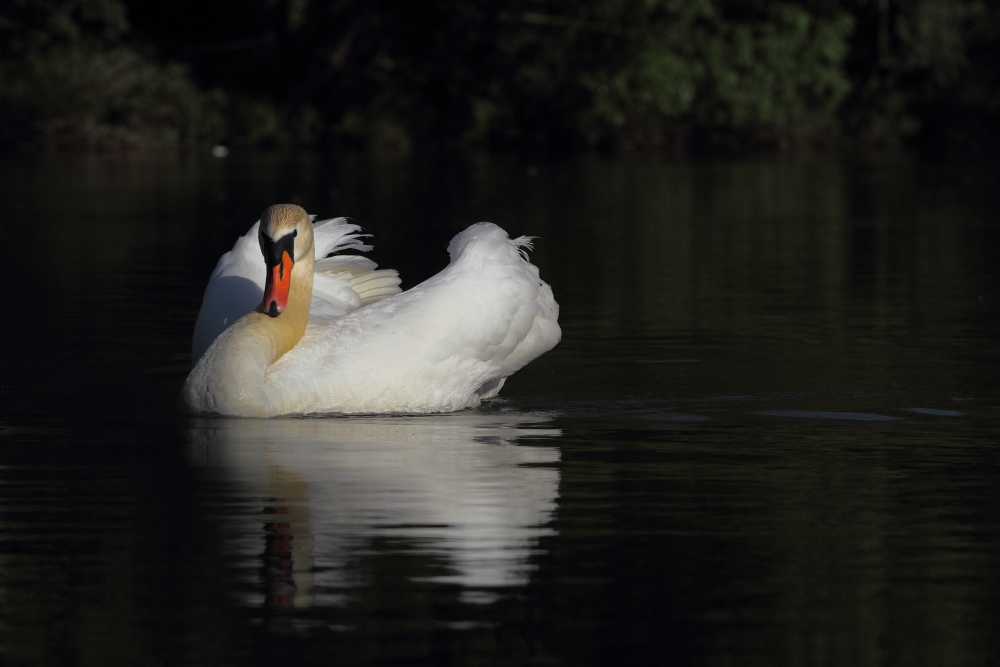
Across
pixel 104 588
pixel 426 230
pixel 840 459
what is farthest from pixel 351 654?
pixel 426 230

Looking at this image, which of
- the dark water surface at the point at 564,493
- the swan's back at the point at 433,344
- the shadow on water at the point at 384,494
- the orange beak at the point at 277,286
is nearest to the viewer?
the dark water surface at the point at 564,493

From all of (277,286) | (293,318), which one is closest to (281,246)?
(277,286)

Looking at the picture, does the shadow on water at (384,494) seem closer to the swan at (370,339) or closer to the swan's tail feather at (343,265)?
the swan at (370,339)

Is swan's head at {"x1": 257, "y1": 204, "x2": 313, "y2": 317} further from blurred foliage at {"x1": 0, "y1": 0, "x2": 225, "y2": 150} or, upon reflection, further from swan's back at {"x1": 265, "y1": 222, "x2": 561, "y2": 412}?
blurred foliage at {"x1": 0, "y1": 0, "x2": 225, "y2": 150}

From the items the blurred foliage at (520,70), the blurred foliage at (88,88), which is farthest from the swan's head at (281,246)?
the blurred foliage at (520,70)

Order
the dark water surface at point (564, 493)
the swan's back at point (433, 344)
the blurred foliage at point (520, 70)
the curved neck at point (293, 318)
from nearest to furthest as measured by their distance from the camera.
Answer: the dark water surface at point (564, 493) < the swan's back at point (433, 344) < the curved neck at point (293, 318) < the blurred foliage at point (520, 70)

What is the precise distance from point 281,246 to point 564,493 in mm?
2863

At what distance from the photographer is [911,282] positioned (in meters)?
16.5

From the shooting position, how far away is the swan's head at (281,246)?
989 cm

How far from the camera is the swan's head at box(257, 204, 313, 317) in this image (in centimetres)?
989

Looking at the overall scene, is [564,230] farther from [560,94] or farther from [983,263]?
[560,94]

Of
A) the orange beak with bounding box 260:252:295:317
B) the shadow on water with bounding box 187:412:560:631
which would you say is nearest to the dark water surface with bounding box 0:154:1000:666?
the shadow on water with bounding box 187:412:560:631

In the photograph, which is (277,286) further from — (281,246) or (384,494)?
(384,494)

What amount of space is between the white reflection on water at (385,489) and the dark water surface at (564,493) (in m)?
0.02
